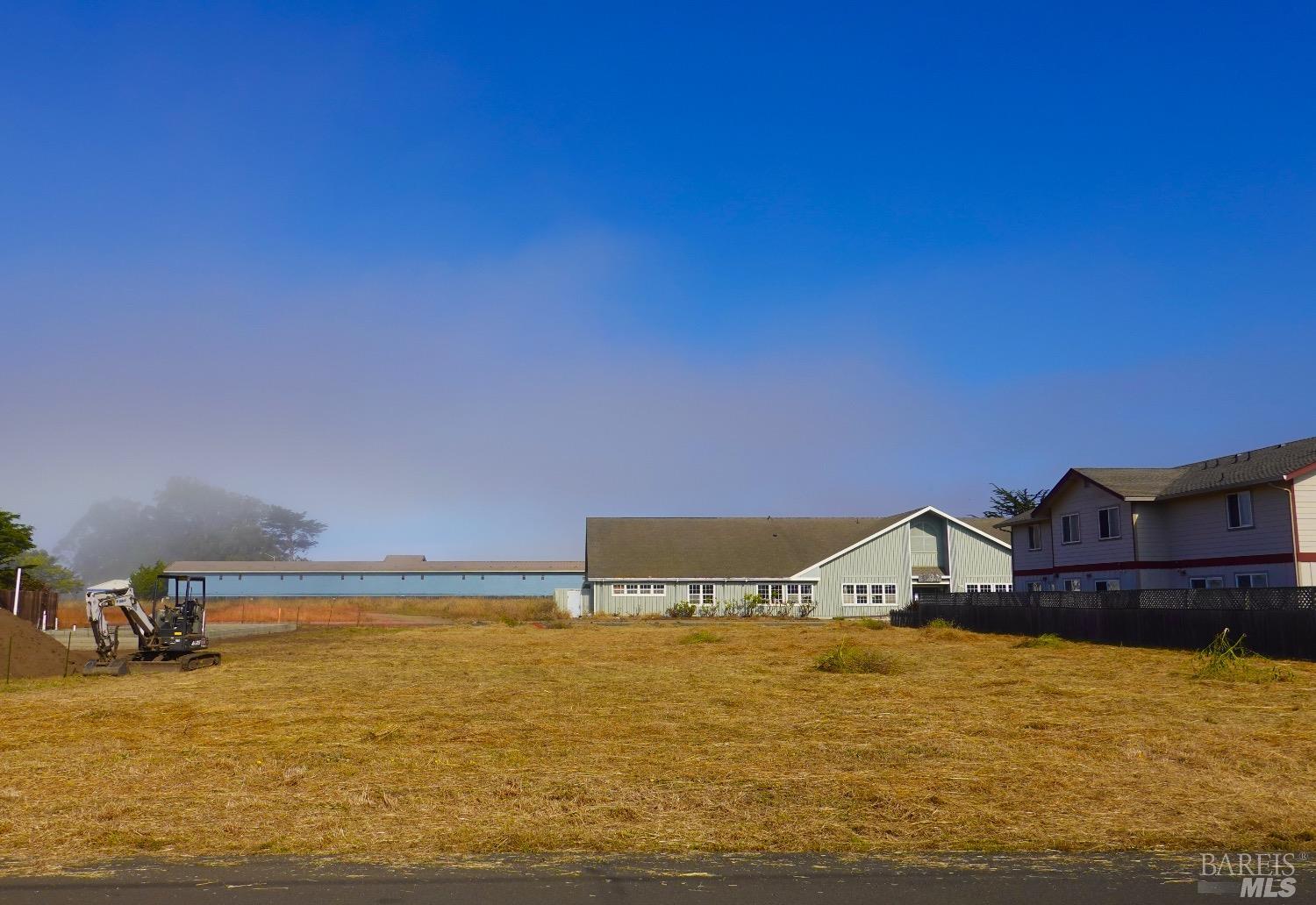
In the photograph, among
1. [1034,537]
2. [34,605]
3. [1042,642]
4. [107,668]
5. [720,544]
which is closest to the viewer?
[107,668]

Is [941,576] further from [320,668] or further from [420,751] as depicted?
[420,751]

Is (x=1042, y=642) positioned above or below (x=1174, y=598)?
below

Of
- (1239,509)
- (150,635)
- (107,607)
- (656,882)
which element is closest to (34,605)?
(150,635)

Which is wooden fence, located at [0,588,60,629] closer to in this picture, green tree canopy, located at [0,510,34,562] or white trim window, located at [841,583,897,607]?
green tree canopy, located at [0,510,34,562]

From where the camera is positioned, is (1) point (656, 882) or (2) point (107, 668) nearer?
(1) point (656, 882)

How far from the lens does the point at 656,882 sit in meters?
7.00

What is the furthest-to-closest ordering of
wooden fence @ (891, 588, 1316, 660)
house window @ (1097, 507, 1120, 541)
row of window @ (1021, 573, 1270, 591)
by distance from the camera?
house window @ (1097, 507, 1120, 541) → row of window @ (1021, 573, 1270, 591) → wooden fence @ (891, 588, 1316, 660)

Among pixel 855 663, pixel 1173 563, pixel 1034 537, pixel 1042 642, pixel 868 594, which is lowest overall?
pixel 1042 642

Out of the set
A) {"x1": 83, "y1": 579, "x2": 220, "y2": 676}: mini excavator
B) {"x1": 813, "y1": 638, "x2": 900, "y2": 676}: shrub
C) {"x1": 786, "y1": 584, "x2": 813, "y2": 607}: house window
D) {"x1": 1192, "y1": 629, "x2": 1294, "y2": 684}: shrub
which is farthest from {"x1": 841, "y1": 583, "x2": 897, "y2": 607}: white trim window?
{"x1": 83, "y1": 579, "x2": 220, "y2": 676}: mini excavator

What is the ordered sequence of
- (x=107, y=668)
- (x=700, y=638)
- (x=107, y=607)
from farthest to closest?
1. (x=700, y=638)
2. (x=107, y=607)
3. (x=107, y=668)

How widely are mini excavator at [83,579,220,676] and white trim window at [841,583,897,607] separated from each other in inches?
1677

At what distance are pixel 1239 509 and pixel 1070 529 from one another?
9.98 metres

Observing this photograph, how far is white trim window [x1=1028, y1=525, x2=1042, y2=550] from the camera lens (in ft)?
164

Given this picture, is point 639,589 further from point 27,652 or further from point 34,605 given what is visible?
point 27,652
